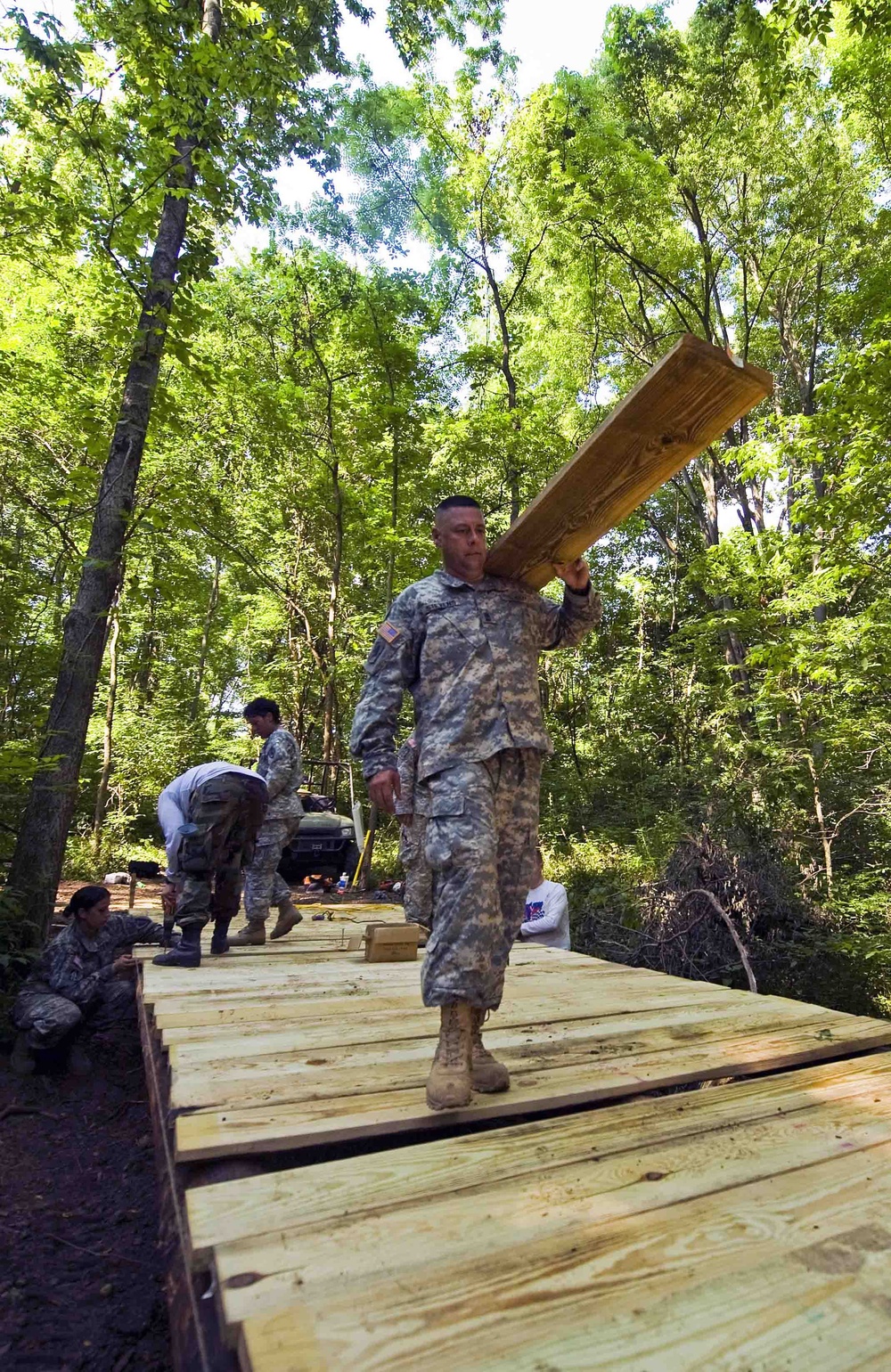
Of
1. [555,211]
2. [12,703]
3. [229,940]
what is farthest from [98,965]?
[555,211]

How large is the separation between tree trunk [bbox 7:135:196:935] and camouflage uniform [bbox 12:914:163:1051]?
877 mm

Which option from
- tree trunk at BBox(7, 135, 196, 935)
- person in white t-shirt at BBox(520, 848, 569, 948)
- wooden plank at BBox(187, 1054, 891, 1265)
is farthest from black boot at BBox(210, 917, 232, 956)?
wooden plank at BBox(187, 1054, 891, 1265)

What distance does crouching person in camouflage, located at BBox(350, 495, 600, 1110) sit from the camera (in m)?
2.33

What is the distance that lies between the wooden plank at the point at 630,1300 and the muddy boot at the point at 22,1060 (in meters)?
3.68

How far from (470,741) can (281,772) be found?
367 centimetres

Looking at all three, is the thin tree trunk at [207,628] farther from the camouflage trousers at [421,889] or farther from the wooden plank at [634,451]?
the wooden plank at [634,451]

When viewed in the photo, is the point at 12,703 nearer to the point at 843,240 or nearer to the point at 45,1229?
the point at 45,1229

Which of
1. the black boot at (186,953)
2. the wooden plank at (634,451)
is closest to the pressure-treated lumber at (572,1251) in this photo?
the wooden plank at (634,451)

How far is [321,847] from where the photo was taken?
1175 cm

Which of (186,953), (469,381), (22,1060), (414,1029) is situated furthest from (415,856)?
(469,381)

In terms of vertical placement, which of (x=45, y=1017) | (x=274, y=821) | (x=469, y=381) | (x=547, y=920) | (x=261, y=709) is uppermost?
(x=469, y=381)

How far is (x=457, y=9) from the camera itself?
12.1 m

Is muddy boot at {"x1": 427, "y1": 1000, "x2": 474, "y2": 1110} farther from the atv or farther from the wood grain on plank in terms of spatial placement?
the atv

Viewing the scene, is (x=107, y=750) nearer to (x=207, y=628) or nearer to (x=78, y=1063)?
(x=207, y=628)
